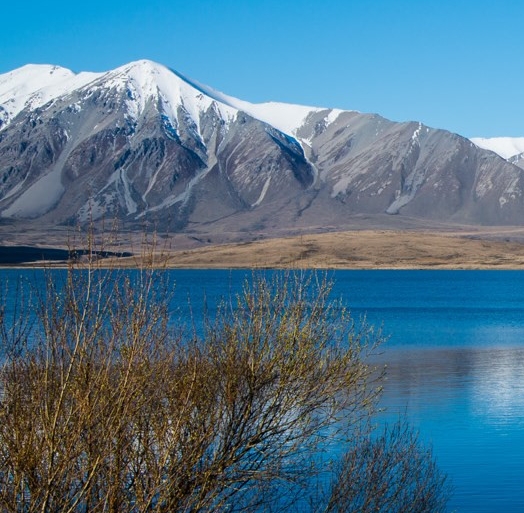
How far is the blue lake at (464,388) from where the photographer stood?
82.9 ft

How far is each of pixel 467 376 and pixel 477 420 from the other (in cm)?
1146

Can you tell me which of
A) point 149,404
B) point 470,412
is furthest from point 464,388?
point 149,404

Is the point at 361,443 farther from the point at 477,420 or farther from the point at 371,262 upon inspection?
the point at 371,262

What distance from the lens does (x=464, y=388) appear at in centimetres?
4025

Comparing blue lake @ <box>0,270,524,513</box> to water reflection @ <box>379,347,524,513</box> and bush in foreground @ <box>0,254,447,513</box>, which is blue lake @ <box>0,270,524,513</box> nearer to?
water reflection @ <box>379,347,524,513</box>

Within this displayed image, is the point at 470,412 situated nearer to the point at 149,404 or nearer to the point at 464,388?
the point at 464,388

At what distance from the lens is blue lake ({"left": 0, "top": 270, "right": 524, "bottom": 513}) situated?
82.9ft

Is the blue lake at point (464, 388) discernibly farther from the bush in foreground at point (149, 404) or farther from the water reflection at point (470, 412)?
the bush in foreground at point (149, 404)

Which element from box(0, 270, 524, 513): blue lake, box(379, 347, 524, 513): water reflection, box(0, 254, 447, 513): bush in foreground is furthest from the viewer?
box(0, 270, 524, 513): blue lake

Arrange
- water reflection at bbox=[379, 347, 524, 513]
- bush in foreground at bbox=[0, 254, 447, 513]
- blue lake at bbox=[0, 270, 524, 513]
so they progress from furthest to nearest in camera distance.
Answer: blue lake at bbox=[0, 270, 524, 513], water reflection at bbox=[379, 347, 524, 513], bush in foreground at bbox=[0, 254, 447, 513]

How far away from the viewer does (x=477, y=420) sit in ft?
108

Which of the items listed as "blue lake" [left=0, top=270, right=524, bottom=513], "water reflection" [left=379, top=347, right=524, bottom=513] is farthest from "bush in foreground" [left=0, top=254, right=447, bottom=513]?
"water reflection" [left=379, top=347, right=524, bottom=513]

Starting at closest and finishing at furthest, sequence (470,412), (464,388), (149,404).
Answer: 1. (149,404)
2. (470,412)
3. (464,388)

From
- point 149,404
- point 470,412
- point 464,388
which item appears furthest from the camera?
point 464,388
